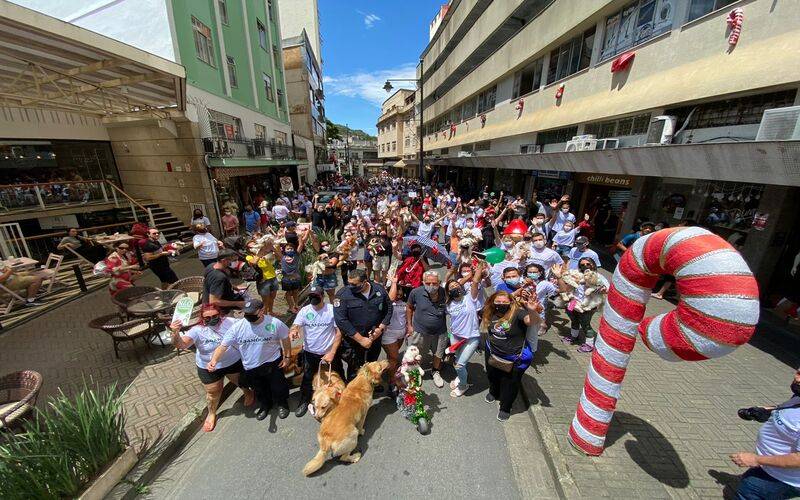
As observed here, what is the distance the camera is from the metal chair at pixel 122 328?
15.8 ft

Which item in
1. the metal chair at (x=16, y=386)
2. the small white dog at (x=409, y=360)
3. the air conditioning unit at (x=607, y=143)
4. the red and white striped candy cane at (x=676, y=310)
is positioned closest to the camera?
the red and white striped candy cane at (x=676, y=310)

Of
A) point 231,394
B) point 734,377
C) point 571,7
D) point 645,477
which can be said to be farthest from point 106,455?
point 571,7

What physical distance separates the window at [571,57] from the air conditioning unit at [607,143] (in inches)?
146

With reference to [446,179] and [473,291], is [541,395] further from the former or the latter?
[446,179]

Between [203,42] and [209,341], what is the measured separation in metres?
A: 16.1

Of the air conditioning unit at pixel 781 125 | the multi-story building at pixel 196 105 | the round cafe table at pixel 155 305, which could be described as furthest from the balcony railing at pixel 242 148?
the air conditioning unit at pixel 781 125

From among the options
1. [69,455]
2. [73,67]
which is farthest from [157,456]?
[73,67]

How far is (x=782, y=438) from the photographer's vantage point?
2.30 meters

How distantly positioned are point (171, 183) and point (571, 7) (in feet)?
59.8

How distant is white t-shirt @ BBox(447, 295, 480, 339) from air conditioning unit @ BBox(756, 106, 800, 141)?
18.8 feet

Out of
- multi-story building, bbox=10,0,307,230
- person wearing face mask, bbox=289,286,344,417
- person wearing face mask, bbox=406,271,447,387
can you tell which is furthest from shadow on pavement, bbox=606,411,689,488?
multi-story building, bbox=10,0,307,230

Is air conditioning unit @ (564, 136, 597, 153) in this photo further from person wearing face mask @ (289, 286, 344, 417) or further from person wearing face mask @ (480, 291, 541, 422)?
person wearing face mask @ (289, 286, 344, 417)

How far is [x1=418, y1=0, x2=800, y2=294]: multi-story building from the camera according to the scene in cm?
559

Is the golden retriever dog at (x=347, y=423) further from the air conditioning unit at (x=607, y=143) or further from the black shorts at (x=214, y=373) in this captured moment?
the air conditioning unit at (x=607, y=143)
